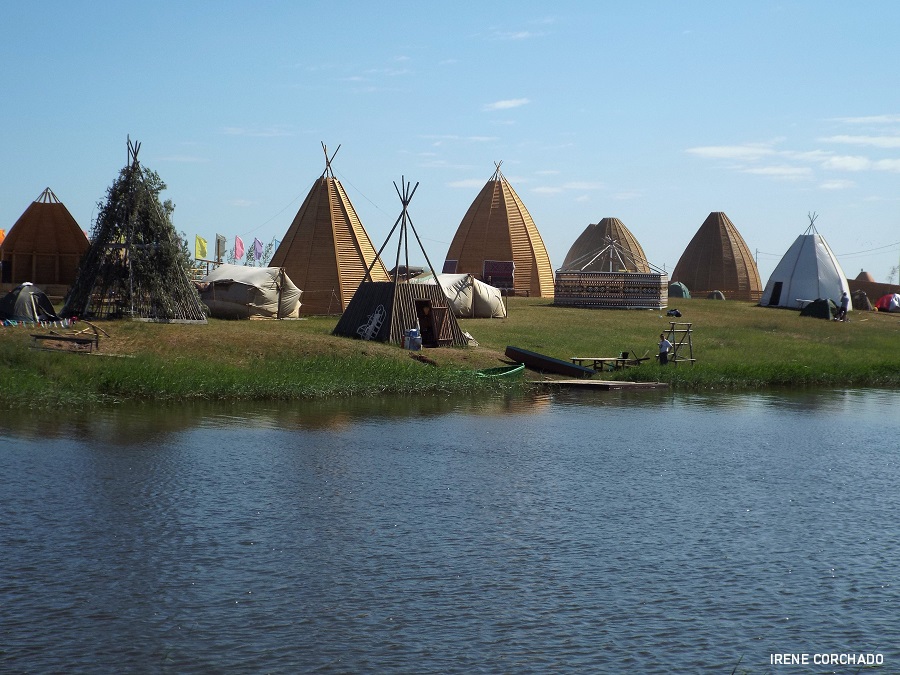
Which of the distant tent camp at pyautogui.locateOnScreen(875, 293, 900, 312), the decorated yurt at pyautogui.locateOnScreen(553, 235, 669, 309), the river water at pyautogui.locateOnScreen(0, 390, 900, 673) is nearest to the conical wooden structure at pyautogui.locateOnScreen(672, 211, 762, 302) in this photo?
the distant tent camp at pyautogui.locateOnScreen(875, 293, 900, 312)

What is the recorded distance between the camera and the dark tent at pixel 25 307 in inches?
1167

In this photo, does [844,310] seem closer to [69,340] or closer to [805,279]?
[805,279]

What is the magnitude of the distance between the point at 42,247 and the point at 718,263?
167 ft

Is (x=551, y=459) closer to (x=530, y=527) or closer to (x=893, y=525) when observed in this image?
(x=530, y=527)

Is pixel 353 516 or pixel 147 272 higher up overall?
pixel 147 272

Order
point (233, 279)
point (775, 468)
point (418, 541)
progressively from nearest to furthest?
point (418, 541), point (775, 468), point (233, 279)

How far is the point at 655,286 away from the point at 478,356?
845 inches

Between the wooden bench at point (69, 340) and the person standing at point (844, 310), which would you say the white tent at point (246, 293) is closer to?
the wooden bench at point (69, 340)

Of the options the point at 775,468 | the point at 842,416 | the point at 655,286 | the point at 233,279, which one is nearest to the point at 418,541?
the point at 775,468

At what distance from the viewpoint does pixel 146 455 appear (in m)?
17.8

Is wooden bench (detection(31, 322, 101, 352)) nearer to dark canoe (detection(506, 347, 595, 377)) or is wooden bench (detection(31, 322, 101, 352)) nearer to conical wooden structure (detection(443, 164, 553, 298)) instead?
dark canoe (detection(506, 347, 595, 377))

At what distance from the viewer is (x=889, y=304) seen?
196 feet

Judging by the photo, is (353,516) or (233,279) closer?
(353,516)

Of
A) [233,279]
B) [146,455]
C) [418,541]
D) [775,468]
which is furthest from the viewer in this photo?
[233,279]
